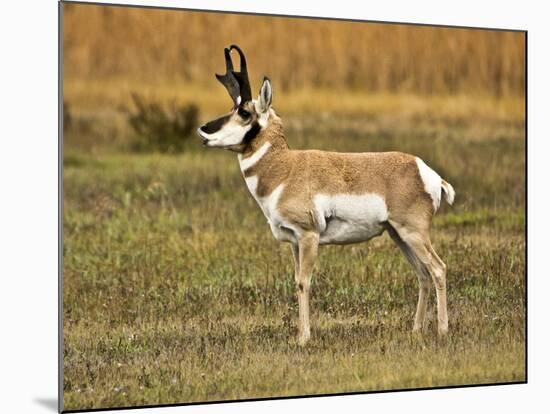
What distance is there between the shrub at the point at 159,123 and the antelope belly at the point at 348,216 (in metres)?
2.95

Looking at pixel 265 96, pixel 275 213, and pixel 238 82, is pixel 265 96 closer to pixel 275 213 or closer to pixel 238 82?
pixel 238 82

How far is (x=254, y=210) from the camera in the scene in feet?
54.1

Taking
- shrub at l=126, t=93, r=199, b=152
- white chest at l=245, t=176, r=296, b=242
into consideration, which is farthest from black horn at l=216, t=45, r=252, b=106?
shrub at l=126, t=93, r=199, b=152

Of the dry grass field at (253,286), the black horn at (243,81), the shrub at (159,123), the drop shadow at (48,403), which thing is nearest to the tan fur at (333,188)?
the black horn at (243,81)

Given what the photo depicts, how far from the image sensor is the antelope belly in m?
13.1

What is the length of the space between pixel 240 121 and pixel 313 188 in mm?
867

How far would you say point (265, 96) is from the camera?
1297cm

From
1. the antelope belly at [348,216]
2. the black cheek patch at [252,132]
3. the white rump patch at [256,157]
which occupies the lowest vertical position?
the antelope belly at [348,216]

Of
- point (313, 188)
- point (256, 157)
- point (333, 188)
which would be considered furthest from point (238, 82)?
point (333, 188)

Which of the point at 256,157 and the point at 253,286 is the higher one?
the point at 256,157

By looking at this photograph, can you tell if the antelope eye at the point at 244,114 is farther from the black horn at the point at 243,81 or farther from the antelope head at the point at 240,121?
the black horn at the point at 243,81

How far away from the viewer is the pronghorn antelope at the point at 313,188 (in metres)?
13.0

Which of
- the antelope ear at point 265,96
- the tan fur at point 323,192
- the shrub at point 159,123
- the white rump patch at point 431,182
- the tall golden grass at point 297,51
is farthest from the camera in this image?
the shrub at point 159,123

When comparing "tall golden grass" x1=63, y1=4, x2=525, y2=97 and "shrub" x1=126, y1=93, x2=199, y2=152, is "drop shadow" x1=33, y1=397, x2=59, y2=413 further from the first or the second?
"shrub" x1=126, y1=93, x2=199, y2=152
